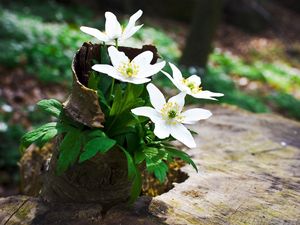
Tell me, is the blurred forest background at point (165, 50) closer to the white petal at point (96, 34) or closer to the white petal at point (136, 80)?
the white petal at point (96, 34)

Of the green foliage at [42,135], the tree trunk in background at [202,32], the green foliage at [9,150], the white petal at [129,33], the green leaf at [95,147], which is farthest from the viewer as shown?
the tree trunk in background at [202,32]

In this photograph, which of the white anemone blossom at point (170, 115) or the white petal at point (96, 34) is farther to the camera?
the white petal at point (96, 34)

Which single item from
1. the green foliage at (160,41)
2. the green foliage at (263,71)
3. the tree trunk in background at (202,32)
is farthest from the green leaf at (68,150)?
the green foliage at (263,71)

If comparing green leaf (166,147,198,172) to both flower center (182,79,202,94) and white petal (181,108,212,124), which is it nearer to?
white petal (181,108,212,124)

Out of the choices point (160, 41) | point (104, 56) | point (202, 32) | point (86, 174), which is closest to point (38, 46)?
point (202, 32)

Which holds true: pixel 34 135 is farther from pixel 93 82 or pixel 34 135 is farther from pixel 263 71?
pixel 263 71


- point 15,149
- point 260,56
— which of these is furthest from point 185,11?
Result: point 15,149
